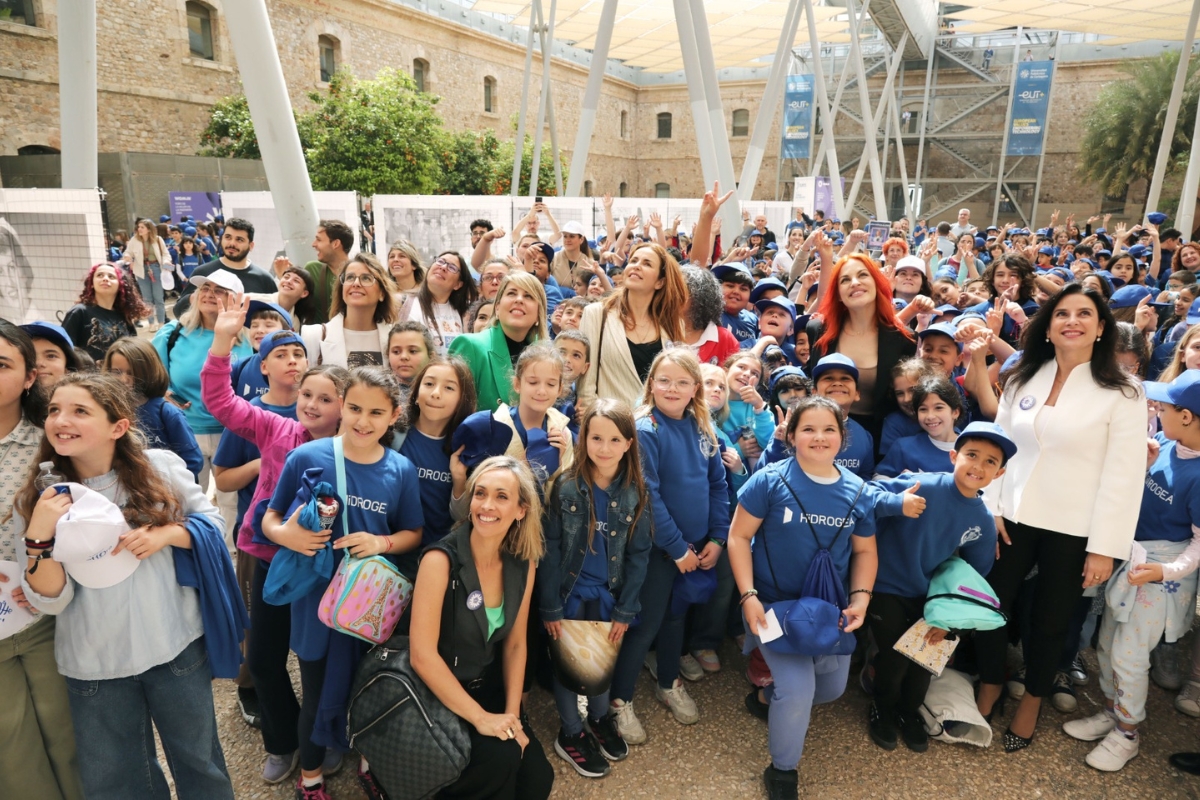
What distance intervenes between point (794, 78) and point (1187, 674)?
31.9 meters

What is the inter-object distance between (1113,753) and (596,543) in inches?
97.2

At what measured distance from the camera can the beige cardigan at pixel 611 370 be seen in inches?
150

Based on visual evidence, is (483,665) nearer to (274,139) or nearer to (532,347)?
(532,347)

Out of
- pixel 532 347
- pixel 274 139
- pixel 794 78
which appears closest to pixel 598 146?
pixel 794 78

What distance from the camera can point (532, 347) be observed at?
10.8 ft

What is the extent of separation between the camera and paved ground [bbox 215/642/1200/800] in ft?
9.64

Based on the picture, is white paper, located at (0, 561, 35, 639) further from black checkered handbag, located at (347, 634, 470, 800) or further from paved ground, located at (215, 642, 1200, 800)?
paved ground, located at (215, 642, 1200, 800)

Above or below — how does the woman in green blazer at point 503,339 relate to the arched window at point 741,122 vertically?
below

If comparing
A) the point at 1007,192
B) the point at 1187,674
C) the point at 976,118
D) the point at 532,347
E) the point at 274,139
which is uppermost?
the point at 976,118

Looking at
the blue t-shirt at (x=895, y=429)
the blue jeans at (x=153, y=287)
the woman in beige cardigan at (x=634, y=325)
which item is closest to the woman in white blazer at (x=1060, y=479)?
the blue t-shirt at (x=895, y=429)

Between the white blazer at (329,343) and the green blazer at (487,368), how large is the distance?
1.81 feet

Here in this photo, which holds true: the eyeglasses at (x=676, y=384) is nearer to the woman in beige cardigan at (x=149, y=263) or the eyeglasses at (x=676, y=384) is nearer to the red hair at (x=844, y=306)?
the red hair at (x=844, y=306)

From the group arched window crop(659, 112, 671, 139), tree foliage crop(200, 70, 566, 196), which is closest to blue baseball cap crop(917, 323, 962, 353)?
tree foliage crop(200, 70, 566, 196)

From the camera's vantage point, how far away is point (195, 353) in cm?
407
